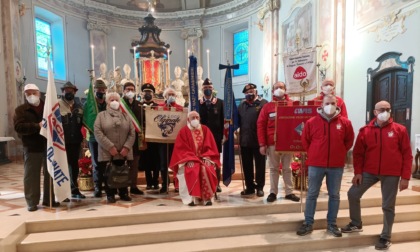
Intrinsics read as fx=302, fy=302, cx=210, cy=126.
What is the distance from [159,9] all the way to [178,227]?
1443cm

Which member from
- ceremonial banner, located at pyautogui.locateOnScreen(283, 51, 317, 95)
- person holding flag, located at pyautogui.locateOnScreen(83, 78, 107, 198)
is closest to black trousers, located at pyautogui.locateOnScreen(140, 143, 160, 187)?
person holding flag, located at pyautogui.locateOnScreen(83, 78, 107, 198)

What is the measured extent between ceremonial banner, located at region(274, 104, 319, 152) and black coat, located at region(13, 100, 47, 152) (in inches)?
123

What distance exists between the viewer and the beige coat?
4133 millimetres

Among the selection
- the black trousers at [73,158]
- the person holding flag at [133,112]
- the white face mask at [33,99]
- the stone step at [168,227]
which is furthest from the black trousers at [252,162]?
the white face mask at [33,99]

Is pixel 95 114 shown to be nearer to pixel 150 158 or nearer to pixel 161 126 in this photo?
pixel 161 126

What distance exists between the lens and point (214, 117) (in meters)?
4.79

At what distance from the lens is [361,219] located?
400 cm

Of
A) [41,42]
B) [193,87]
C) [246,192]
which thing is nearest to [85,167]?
[193,87]

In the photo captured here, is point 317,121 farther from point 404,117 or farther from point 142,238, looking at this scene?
point 404,117

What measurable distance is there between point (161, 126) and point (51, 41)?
10.5 m

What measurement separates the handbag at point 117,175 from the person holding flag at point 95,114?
45cm

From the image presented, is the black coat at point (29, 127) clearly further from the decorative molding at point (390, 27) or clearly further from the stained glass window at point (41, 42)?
the stained glass window at point (41, 42)

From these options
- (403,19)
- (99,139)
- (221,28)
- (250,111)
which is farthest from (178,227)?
(221,28)

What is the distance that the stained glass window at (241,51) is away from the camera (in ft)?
48.3
